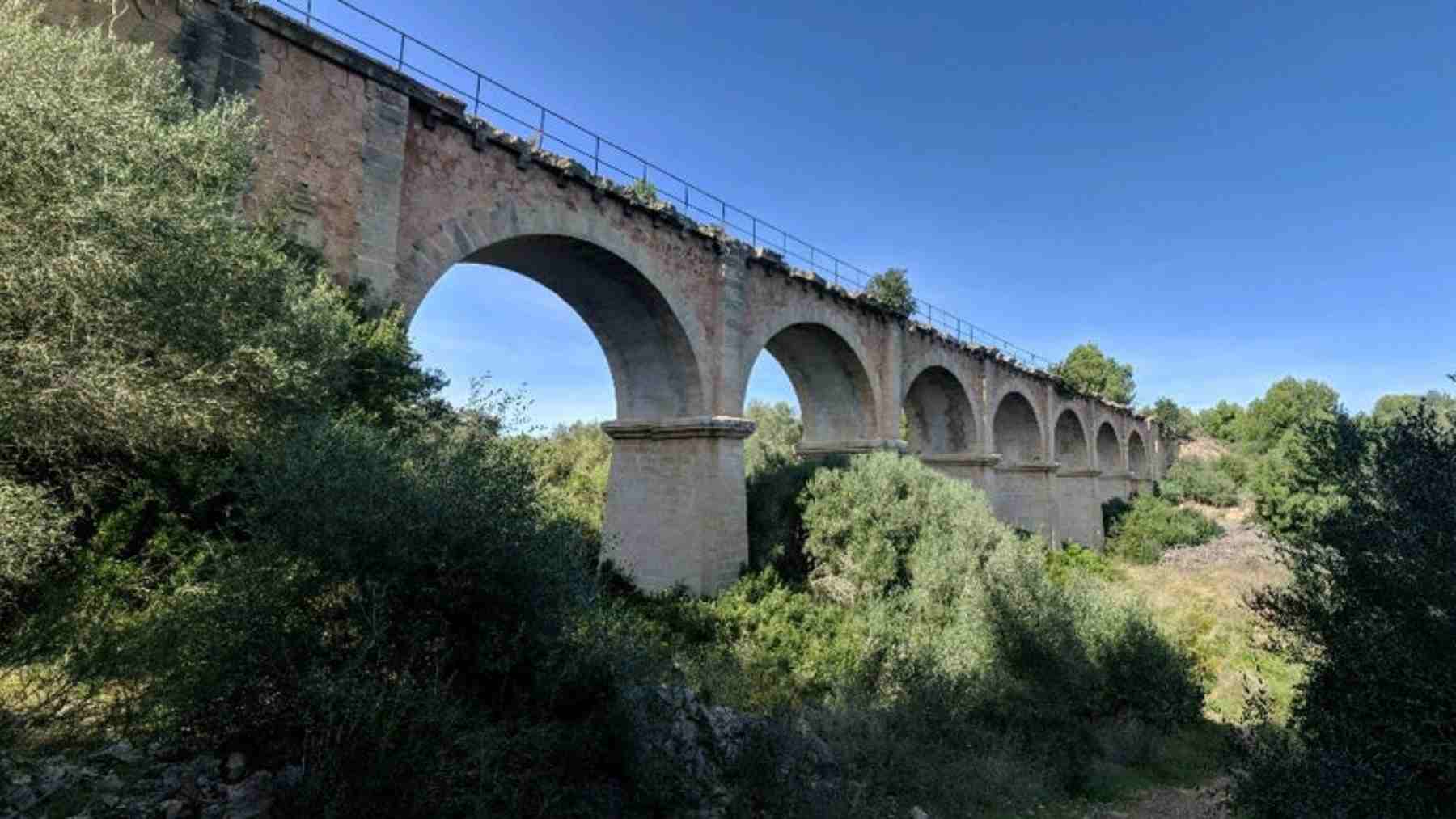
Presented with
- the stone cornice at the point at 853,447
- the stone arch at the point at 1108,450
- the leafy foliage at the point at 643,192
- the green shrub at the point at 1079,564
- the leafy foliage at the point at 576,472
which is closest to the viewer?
the leafy foliage at the point at 576,472

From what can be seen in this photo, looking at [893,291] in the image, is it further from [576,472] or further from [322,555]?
[322,555]

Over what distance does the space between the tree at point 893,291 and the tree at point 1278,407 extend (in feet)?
152

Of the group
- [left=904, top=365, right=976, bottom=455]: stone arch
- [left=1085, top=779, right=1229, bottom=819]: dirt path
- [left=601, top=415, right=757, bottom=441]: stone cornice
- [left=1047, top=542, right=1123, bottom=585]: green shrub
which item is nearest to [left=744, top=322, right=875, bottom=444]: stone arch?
[left=601, top=415, right=757, bottom=441]: stone cornice

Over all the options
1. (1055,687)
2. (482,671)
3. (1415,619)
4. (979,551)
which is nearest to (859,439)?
(979,551)

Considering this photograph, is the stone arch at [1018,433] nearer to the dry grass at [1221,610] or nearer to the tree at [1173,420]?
the dry grass at [1221,610]

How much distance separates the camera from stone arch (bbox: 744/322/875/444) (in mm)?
16969

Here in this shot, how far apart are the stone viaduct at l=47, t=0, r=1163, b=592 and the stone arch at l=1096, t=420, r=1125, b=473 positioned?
57.8 feet

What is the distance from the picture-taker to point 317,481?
4.73 metres

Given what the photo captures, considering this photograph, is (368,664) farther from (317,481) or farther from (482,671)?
(317,481)

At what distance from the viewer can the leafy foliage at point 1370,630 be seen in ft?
15.7

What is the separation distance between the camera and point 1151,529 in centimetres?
3338

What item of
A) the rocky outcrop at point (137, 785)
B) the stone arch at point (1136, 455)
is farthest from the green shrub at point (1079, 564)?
the rocky outcrop at point (137, 785)

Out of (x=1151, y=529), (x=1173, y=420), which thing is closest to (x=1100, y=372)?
(x=1173, y=420)

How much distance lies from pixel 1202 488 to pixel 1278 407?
19505 mm
